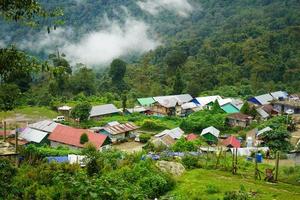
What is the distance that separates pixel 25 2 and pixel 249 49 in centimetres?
6064

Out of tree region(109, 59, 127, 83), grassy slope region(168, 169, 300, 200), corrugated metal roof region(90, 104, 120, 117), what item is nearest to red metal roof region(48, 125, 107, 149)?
corrugated metal roof region(90, 104, 120, 117)

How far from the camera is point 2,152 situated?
59.8 feet

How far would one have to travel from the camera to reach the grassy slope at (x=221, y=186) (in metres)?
14.0

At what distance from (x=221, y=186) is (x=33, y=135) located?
19.5 meters

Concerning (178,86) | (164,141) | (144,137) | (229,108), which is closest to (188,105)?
(229,108)

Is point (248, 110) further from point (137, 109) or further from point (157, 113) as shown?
point (137, 109)

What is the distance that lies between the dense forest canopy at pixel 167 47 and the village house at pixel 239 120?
13.6 m

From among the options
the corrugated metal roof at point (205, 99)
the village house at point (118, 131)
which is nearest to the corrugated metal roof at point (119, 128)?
the village house at point (118, 131)

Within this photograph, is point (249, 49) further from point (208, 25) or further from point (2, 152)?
point (2, 152)

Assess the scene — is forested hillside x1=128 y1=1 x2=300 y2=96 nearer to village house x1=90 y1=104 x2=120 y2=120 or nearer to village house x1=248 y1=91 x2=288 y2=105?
village house x1=248 y1=91 x2=288 y2=105

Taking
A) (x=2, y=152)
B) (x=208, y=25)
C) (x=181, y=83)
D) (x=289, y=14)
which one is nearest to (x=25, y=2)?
(x=2, y=152)

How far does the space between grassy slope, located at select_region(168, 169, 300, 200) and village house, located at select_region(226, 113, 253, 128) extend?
21188 millimetres

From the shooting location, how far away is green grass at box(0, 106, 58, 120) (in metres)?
40.0

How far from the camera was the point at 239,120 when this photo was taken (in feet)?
128
